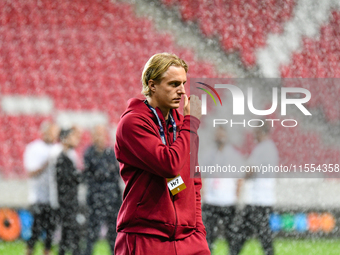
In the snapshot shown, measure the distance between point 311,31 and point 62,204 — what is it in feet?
8.45

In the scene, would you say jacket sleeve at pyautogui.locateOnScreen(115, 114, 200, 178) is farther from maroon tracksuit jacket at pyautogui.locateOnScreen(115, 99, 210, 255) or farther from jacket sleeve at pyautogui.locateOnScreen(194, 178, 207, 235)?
jacket sleeve at pyautogui.locateOnScreen(194, 178, 207, 235)

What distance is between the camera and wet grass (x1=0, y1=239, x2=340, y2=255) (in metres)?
2.30

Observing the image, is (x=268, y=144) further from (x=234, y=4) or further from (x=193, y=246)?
(x=234, y=4)

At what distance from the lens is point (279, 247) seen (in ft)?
8.25

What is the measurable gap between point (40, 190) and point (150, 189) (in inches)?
52.5

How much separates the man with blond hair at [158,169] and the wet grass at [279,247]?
1578mm

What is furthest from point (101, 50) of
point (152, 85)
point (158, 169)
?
point (158, 169)

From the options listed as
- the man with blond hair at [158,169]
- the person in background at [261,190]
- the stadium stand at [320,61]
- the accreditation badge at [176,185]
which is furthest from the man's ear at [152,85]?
the stadium stand at [320,61]

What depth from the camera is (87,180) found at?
1907 millimetres

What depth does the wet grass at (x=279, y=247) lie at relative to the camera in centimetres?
230

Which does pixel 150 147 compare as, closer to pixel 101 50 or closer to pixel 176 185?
pixel 176 185

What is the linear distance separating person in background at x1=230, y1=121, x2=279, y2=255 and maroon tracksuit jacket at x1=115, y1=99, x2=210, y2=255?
1.07m

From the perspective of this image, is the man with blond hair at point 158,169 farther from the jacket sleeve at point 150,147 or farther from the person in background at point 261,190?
the person in background at point 261,190

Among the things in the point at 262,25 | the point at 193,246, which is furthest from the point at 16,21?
the point at 193,246
